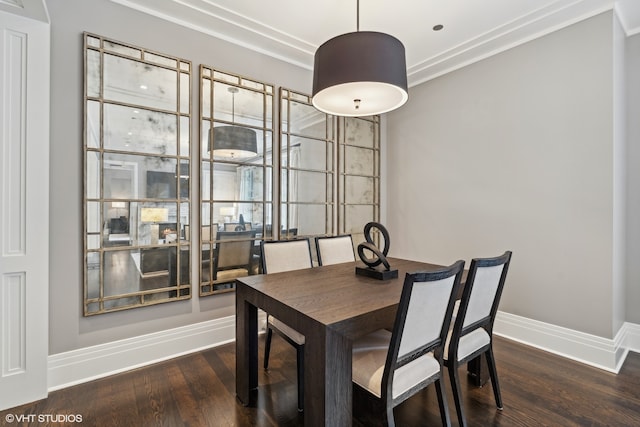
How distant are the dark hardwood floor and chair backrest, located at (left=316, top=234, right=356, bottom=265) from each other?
95 cm

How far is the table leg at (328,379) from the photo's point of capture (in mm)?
1298

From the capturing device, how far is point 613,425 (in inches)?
70.2

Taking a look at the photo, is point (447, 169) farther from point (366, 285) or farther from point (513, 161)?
point (366, 285)

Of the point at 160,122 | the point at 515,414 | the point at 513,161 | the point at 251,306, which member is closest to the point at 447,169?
the point at 513,161

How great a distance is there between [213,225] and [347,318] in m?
1.93

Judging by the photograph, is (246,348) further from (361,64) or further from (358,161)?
(358,161)

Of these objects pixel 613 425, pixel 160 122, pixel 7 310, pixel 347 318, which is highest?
pixel 160 122

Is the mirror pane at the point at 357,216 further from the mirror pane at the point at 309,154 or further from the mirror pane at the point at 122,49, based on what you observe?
the mirror pane at the point at 122,49

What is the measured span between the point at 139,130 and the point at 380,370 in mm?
2519

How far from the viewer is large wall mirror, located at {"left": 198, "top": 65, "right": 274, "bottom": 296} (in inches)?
112

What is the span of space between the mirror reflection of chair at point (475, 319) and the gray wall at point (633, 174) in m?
1.92

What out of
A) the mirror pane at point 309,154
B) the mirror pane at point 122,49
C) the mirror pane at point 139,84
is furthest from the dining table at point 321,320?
the mirror pane at point 122,49

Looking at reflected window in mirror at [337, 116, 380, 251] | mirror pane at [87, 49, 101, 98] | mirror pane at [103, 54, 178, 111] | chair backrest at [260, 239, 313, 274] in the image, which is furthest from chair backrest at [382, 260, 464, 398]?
mirror pane at [87, 49, 101, 98]

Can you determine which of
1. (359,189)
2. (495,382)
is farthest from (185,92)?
(495,382)
